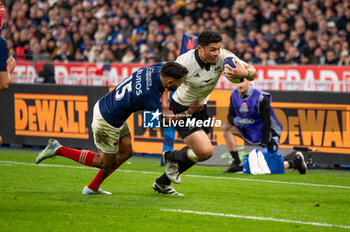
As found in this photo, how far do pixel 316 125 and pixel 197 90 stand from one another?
4.41 meters

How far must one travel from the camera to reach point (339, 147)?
12273 mm

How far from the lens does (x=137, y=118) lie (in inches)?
567

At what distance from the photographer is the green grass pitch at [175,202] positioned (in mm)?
6746

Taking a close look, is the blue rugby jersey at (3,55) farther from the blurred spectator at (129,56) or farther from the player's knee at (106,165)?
the blurred spectator at (129,56)

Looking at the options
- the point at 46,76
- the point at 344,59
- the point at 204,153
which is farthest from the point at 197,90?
the point at 46,76

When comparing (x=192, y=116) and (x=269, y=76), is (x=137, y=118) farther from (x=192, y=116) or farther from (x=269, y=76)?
(x=192, y=116)

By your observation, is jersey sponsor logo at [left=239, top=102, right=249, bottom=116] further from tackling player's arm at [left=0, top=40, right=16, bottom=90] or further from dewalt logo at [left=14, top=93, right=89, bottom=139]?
tackling player's arm at [left=0, top=40, right=16, bottom=90]

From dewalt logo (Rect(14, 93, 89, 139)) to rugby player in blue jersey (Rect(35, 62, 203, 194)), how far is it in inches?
241

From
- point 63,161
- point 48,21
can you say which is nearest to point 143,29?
point 48,21

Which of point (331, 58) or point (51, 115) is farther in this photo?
point (331, 58)

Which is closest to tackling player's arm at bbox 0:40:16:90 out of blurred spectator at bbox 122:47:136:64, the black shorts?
the black shorts

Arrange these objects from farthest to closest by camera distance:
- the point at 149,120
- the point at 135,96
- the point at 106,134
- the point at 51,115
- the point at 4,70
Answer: the point at 51,115
the point at 149,120
the point at 106,134
the point at 135,96
the point at 4,70

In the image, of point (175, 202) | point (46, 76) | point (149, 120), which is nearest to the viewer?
point (175, 202)

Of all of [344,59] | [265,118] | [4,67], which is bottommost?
[265,118]
